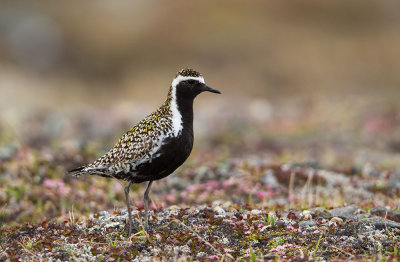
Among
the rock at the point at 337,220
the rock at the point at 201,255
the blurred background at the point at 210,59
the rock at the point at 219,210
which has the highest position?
the blurred background at the point at 210,59

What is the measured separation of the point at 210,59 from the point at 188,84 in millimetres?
34868

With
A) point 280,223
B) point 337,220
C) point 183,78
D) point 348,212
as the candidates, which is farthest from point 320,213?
point 183,78

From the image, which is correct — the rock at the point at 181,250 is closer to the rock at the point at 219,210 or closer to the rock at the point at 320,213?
the rock at the point at 219,210

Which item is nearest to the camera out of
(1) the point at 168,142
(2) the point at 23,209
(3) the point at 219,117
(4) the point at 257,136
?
(1) the point at 168,142

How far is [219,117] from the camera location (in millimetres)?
24562

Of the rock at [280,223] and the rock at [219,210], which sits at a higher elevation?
the rock at [219,210]

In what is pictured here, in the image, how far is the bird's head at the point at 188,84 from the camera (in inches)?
316

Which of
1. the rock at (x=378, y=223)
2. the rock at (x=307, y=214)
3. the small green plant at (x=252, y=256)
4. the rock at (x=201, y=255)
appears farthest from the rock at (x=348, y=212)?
the rock at (x=201, y=255)

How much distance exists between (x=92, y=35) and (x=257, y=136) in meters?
30.1

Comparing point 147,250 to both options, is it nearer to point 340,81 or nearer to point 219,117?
point 219,117

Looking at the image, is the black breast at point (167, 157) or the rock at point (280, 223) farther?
the rock at point (280, 223)

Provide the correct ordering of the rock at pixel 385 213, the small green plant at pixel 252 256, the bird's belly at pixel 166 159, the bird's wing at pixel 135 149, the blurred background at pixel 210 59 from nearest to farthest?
the small green plant at pixel 252 256 → the bird's belly at pixel 166 159 → the bird's wing at pixel 135 149 → the rock at pixel 385 213 → the blurred background at pixel 210 59

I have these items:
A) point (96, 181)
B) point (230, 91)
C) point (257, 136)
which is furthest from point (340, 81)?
point (96, 181)

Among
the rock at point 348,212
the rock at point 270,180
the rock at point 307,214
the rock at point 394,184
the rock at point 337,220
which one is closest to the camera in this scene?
the rock at point 337,220
